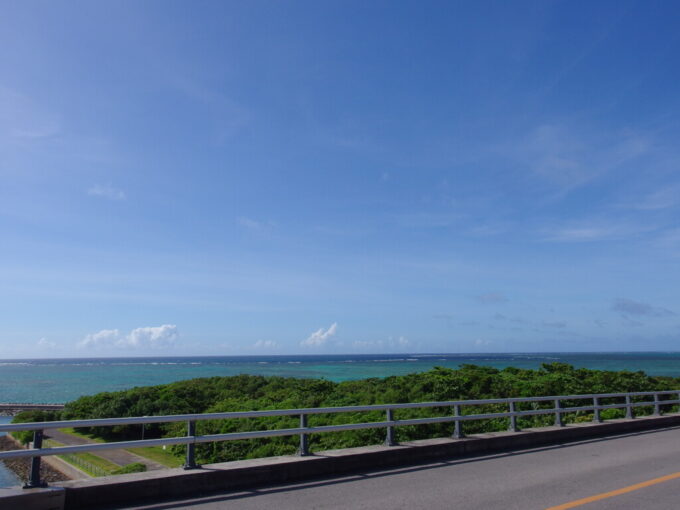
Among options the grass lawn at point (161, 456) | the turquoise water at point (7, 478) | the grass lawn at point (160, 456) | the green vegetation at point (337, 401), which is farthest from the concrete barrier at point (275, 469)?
the turquoise water at point (7, 478)

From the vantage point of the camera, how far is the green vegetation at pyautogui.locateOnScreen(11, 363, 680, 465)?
17.9 metres

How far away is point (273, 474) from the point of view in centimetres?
809

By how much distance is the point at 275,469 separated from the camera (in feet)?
26.6

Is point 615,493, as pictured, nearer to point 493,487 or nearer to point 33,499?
point 493,487

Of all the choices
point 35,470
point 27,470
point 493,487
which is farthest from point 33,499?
point 27,470

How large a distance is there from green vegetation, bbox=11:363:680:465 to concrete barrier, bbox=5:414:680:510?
3690mm

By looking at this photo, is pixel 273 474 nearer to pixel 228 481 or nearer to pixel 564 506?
pixel 228 481

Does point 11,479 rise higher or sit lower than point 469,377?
lower

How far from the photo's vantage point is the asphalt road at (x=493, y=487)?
22.6 ft

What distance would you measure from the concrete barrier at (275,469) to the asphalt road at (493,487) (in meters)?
0.28

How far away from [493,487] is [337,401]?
18.6 m

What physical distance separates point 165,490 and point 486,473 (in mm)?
5119

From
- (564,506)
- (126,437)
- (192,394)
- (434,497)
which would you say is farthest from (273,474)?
(192,394)

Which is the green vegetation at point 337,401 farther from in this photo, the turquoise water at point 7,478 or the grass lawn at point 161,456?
the turquoise water at point 7,478
